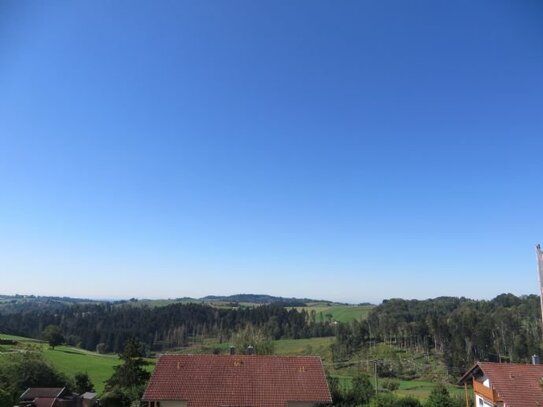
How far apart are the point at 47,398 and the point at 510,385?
42401 mm

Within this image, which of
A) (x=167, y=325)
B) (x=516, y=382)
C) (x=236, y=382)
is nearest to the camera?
(x=236, y=382)

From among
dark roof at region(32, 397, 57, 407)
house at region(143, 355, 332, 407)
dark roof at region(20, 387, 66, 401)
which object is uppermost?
house at region(143, 355, 332, 407)

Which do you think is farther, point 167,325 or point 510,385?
point 167,325

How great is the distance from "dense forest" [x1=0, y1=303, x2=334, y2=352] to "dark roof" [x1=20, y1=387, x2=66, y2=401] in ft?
266

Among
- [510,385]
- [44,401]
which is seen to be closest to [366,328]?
[44,401]

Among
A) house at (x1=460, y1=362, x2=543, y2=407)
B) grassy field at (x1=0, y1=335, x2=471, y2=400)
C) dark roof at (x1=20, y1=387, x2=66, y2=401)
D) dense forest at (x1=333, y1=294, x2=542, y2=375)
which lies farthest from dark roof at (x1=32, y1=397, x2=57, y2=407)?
dense forest at (x1=333, y1=294, x2=542, y2=375)

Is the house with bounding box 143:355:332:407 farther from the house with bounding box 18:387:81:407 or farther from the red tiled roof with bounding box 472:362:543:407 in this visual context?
the house with bounding box 18:387:81:407

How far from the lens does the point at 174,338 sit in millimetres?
142625

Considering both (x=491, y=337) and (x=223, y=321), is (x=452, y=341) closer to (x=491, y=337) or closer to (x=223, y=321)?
(x=491, y=337)

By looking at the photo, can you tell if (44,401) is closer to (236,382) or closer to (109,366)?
(236,382)

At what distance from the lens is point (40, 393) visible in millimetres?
48156

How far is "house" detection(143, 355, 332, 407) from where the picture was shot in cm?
A: 2816

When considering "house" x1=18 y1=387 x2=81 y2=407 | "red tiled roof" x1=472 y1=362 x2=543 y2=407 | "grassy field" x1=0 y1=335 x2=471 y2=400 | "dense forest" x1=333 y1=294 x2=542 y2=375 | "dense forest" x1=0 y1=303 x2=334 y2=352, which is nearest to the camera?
"red tiled roof" x1=472 y1=362 x2=543 y2=407

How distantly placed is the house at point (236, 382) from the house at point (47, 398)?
2275 centimetres
